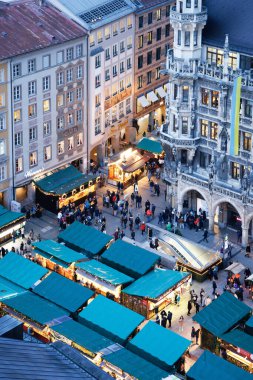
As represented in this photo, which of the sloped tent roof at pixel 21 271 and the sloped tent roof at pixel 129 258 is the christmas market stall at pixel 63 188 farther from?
the sloped tent roof at pixel 21 271

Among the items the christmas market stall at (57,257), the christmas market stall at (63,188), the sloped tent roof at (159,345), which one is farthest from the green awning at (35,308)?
the christmas market stall at (63,188)

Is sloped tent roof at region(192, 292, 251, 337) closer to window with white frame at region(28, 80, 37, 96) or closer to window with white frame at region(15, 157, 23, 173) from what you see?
window with white frame at region(15, 157, 23, 173)

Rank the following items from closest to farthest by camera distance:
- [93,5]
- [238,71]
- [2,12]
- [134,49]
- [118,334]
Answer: [118,334]
[238,71]
[2,12]
[93,5]
[134,49]

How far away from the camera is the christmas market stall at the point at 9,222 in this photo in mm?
99562

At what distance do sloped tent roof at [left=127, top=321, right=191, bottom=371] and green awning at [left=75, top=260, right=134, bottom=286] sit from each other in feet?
28.9

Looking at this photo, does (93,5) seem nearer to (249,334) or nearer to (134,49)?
(134,49)

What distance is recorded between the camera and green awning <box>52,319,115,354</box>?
7662 centimetres

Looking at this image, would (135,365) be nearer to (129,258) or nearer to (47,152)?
(129,258)

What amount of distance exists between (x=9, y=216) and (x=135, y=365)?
3205cm

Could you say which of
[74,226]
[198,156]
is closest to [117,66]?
[198,156]

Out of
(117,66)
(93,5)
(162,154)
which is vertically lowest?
(162,154)

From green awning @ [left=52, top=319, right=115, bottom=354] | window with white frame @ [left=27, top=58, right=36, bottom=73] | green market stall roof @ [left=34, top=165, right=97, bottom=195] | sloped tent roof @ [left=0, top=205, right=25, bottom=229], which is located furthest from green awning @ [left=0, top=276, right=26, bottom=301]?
window with white frame @ [left=27, top=58, right=36, bottom=73]

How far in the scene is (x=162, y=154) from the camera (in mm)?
119625

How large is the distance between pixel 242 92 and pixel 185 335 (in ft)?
92.6
